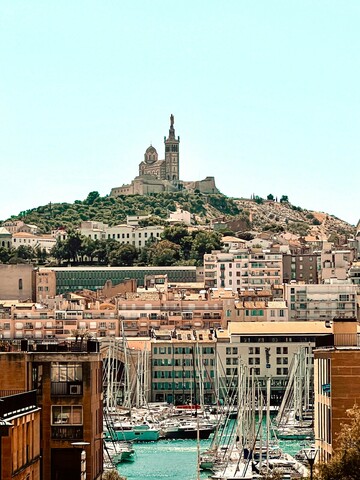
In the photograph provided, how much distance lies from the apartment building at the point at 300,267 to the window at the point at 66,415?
117 meters

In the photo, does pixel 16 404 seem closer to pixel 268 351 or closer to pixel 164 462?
pixel 164 462

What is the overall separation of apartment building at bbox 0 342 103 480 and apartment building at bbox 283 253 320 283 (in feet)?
383

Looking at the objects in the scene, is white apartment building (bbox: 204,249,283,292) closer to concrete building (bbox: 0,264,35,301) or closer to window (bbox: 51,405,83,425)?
concrete building (bbox: 0,264,35,301)

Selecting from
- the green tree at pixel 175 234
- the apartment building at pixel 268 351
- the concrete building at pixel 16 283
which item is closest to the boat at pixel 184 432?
the apartment building at pixel 268 351

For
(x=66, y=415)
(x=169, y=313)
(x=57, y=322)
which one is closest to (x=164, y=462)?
(x=66, y=415)

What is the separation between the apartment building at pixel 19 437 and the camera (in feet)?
77.0

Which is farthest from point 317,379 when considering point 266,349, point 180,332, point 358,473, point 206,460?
point 180,332

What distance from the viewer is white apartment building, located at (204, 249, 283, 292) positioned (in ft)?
467

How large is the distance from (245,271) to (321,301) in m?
20.1

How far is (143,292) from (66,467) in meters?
100

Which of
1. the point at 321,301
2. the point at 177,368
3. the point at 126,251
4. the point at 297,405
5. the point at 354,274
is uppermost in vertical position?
the point at 126,251

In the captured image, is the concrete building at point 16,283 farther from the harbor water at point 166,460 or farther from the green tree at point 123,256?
the harbor water at point 166,460

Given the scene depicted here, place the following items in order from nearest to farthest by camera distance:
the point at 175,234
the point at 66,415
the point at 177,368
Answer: the point at 66,415 → the point at 177,368 → the point at 175,234

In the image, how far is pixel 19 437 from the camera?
25.0 m
